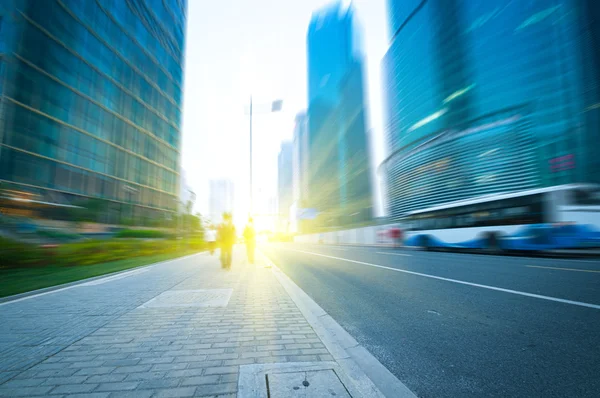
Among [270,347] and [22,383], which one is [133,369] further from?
[270,347]

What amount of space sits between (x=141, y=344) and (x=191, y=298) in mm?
2384

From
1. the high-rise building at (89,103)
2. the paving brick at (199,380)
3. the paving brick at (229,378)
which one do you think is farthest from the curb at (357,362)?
the high-rise building at (89,103)

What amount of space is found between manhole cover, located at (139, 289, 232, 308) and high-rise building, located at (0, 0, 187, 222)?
21.0m

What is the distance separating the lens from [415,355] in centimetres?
283

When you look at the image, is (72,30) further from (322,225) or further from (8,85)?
(322,225)

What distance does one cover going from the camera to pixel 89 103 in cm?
3347

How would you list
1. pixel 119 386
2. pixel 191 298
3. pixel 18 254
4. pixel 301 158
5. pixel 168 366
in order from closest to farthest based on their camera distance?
pixel 119 386 → pixel 168 366 → pixel 191 298 → pixel 18 254 → pixel 301 158

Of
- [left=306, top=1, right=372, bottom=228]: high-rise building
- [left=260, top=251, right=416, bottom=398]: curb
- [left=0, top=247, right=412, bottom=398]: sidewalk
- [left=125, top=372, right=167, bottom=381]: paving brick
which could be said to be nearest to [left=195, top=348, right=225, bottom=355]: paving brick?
[left=0, top=247, right=412, bottom=398]: sidewalk

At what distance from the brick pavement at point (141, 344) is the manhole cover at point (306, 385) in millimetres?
298

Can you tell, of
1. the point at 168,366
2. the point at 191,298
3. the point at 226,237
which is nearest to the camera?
the point at 168,366

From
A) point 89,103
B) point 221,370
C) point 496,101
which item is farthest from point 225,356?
point 496,101

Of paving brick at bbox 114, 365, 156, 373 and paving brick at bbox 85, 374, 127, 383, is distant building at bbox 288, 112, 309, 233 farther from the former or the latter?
paving brick at bbox 85, 374, 127, 383

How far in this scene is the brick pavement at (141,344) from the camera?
7.38 feet

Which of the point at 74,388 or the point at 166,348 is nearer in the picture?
the point at 74,388
